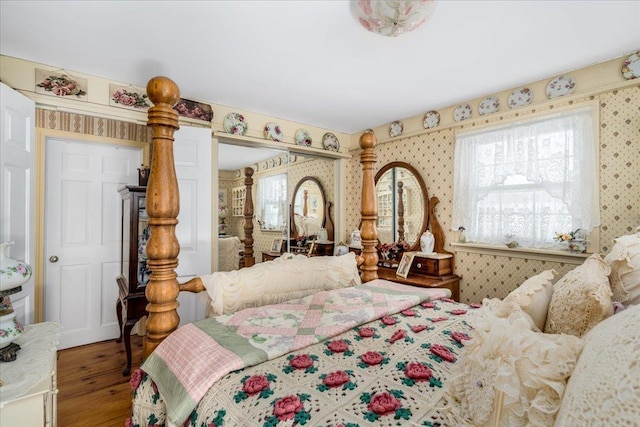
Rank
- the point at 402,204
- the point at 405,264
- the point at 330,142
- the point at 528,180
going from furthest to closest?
the point at 330,142 < the point at 402,204 < the point at 405,264 < the point at 528,180

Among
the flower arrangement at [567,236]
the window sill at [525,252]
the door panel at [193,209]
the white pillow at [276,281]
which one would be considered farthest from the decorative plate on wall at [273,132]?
the flower arrangement at [567,236]

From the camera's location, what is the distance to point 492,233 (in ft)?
9.82

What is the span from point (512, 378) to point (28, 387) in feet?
5.37

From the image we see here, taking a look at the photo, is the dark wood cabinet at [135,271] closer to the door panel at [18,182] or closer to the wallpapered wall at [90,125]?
the door panel at [18,182]

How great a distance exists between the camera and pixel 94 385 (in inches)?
88.0

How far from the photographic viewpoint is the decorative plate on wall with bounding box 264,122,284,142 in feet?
12.1

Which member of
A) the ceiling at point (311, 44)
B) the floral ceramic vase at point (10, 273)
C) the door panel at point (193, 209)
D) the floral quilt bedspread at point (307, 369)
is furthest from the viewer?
the door panel at point (193, 209)

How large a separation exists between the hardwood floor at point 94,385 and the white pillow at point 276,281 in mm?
1154

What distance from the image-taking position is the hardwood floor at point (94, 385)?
74.3 inches

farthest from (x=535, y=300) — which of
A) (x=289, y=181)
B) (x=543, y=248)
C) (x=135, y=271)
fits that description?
(x=289, y=181)

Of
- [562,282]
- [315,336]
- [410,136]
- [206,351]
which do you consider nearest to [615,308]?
[562,282]

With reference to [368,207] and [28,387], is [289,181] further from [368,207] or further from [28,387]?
[28,387]

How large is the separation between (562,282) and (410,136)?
2927mm

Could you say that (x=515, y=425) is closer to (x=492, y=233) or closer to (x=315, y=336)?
(x=315, y=336)
